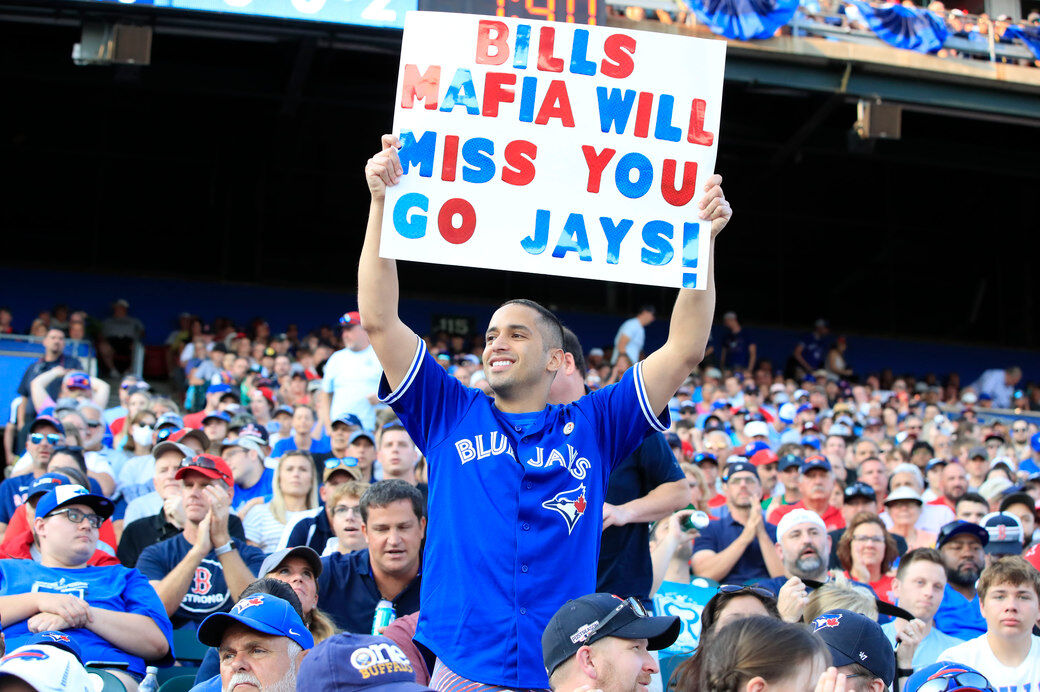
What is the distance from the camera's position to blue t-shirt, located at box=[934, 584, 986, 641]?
5895mm

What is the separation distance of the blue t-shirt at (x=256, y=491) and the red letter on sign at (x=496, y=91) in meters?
4.08

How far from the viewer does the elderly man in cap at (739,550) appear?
6.47m

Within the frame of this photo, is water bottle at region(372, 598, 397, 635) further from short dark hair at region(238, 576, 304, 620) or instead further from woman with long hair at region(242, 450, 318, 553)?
woman with long hair at region(242, 450, 318, 553)

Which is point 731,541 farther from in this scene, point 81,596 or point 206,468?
point 81,596

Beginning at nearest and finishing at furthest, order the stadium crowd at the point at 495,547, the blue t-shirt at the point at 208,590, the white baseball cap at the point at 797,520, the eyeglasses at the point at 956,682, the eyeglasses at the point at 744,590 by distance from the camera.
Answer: the stadium crowd at the point at 495,547 < the eyeglasses at the point at 956,682 < the eyeglasses at the point at 744,590 < the blue t-shirt at the point at 208,590 < the white baseball cap at the point at 797,520

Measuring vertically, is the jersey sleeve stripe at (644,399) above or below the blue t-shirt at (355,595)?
above

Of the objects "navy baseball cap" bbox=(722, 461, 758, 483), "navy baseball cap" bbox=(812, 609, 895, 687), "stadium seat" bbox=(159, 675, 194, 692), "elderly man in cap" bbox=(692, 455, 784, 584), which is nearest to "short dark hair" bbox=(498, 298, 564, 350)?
"navy baseball cap" bbox=(812, 609, 895, 687)

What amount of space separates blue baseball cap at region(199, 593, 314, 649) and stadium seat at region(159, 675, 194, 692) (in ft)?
3.08

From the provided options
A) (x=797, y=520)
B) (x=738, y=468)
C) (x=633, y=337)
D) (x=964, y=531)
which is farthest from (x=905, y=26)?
(x=797, y=520)

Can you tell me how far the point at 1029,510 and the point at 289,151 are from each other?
1448 cm

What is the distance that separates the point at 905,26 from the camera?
1577 centimetres

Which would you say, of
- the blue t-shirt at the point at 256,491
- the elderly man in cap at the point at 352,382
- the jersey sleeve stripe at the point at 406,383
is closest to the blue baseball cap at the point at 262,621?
the jersey sleeve stripe at the point at 406,383

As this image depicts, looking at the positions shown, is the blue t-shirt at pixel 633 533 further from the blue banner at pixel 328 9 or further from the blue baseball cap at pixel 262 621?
the blue banner at pixel 328 9

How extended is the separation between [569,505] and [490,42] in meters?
1.62
